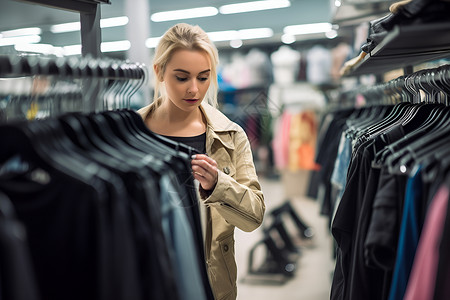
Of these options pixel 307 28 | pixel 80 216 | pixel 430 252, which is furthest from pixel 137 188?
pixel 307 28

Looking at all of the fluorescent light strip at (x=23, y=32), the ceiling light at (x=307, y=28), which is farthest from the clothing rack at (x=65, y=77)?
the ceiling light at (x=307, y=28)

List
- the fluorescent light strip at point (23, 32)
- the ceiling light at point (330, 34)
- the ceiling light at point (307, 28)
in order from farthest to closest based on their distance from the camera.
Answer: the ceiling light at point (307, 28), the fluorescent light strip at point (23, 32), the ceiling light at point (330, 34)

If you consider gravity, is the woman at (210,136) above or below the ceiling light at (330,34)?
below

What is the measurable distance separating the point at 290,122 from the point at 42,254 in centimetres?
435

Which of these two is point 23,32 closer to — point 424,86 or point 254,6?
point 254,6

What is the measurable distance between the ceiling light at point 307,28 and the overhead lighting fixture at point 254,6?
0.50m

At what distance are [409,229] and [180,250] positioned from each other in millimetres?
519

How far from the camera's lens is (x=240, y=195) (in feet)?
5.01

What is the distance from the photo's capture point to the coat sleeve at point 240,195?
147cm

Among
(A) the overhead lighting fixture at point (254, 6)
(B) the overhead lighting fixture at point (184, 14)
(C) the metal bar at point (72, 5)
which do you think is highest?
(A) the overhead lighting fixture at point (254, 6)

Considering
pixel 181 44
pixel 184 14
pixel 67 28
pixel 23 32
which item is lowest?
pixel 181 44

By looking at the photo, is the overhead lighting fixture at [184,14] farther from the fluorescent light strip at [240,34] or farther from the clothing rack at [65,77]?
the clothing rack at [65,77]

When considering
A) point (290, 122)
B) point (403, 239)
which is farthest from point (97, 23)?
point (290, 122)

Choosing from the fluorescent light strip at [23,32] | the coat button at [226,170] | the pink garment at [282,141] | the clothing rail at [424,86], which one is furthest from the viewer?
the fluorescent light strip at [23,32]
